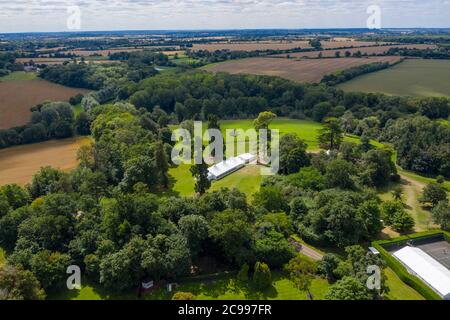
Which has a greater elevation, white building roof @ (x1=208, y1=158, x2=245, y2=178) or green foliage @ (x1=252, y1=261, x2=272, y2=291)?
white building roof @ (x1=208, y1=158, x2=245, y2=178)

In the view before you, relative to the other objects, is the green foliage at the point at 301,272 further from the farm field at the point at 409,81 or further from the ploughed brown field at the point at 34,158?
the farm field at the point at 409,81

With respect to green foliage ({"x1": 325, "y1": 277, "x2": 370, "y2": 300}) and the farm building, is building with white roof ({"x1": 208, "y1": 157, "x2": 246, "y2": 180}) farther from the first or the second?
green foliage ({"x1": 325, "y1": 277, "x2": 370, "y2": 300})

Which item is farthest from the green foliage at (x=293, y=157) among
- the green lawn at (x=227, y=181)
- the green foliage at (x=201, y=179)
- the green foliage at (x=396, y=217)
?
the green foliage at (x=396, y=217)

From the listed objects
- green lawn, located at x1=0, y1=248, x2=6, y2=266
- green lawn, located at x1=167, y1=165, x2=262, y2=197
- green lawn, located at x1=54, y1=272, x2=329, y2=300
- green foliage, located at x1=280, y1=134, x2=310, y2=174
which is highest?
green foliage, located at x1=280, y1=134, x2=310, y2=174

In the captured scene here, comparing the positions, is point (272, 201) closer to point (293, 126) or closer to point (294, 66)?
point (293, 126)

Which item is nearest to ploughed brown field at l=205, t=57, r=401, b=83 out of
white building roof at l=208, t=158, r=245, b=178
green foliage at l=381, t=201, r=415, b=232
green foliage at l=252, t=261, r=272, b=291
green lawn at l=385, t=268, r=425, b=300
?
white building roof at l=208, t=158, r=245, b=178

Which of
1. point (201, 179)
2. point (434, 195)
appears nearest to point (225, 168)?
point (201, 179)
